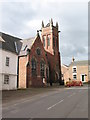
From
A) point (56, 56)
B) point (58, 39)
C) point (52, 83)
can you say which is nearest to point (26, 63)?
point (52, 83)

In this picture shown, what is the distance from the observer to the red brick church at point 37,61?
4388 cm

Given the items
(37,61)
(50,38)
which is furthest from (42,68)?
(50,38)

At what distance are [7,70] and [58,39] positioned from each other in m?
39.8

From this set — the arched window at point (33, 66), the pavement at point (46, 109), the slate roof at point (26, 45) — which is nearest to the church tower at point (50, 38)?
the slate roof at point (26, 45)

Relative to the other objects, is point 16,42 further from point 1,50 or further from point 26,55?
point 1,50

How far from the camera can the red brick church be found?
43.9 meters

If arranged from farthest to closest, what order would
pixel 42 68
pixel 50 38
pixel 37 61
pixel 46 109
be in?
pixel 50 38
pixel 42 68
pixel 37 61
pixel 46 109

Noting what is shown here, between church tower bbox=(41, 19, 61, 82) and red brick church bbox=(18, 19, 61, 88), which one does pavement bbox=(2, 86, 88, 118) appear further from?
church tower bbox=(41, 19, 61, 82)

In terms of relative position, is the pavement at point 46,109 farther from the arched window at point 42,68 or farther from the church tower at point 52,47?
the church tower at point 52,47

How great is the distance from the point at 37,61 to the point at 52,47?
1640 cm

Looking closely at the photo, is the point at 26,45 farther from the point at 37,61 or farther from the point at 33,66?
the point at 33,66

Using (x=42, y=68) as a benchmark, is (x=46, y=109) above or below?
below

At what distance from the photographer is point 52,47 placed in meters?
63.8

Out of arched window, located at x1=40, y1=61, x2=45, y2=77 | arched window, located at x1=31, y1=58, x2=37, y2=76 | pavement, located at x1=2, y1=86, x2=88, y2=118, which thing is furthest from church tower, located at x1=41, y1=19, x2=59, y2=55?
pavement, located at x1=2, y1=86, x2=88, y2=118
